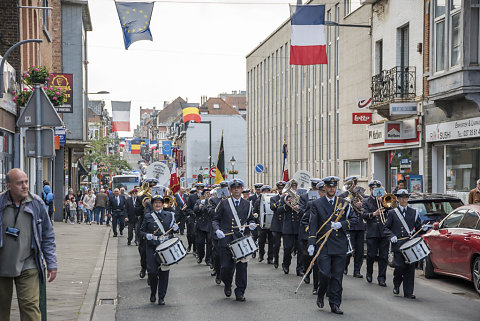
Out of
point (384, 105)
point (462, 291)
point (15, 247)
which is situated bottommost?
point (462, 291)

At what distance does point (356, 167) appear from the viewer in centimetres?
3241

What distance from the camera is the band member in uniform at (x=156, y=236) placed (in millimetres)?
10680

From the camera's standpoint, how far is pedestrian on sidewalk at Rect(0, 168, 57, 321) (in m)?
6.83

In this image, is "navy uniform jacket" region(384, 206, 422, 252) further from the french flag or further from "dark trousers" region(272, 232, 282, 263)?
the french flag

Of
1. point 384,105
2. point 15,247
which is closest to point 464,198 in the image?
point 384,105

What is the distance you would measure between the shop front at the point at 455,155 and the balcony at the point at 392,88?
5.67ft

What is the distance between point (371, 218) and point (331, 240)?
369 cm

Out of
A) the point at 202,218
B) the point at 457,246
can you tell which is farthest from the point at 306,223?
the point at 202,218

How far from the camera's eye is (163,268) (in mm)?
10547

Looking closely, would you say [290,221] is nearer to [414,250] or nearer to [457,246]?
[457,246]

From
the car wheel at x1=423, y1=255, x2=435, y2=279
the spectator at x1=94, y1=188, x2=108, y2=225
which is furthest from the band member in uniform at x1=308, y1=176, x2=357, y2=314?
the spectator at x1=94, y1=188, x2=108, y2=225

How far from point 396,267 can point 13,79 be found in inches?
499

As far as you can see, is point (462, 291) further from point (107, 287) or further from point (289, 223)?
point (107, 287)

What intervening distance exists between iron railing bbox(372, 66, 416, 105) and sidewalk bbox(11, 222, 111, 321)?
36.4ft
